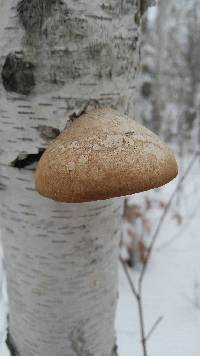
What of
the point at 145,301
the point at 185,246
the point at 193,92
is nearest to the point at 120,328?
the point at 145,301

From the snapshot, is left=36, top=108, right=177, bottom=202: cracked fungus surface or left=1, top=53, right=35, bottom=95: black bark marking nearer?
left=36, top=108, right=177, bottom=202: cracked fungus surface

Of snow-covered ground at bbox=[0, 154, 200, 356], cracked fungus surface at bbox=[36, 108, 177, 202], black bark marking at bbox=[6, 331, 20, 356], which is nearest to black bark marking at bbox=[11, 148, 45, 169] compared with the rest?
cracked fungus surface at bbox=[36, 108, 177, 202]

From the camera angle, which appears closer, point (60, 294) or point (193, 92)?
point (60, 294)

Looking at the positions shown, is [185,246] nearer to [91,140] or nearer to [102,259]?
[102,259]

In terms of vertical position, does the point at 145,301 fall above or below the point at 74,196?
below

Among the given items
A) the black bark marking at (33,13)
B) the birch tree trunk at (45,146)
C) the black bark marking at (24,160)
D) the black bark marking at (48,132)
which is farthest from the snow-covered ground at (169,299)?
the black bark marking at (33,13)

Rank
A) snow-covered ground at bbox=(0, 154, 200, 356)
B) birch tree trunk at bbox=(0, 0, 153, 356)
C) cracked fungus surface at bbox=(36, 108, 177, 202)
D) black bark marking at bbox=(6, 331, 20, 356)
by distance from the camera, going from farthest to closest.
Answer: snow-covered ground at bbox=(0, 154, 200, 356)
black bark marking at bbox=(6, 331, 20, 356)
birch tree trunk at bbox=(0, 0, 153, 356)
cracked fungus surface at bbox=(36, 108, 177, 202)

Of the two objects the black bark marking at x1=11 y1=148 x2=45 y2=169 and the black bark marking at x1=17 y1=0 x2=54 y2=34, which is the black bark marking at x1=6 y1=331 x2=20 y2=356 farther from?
the black bark marking at x1=17 y1=0 x2=54 y2=34
